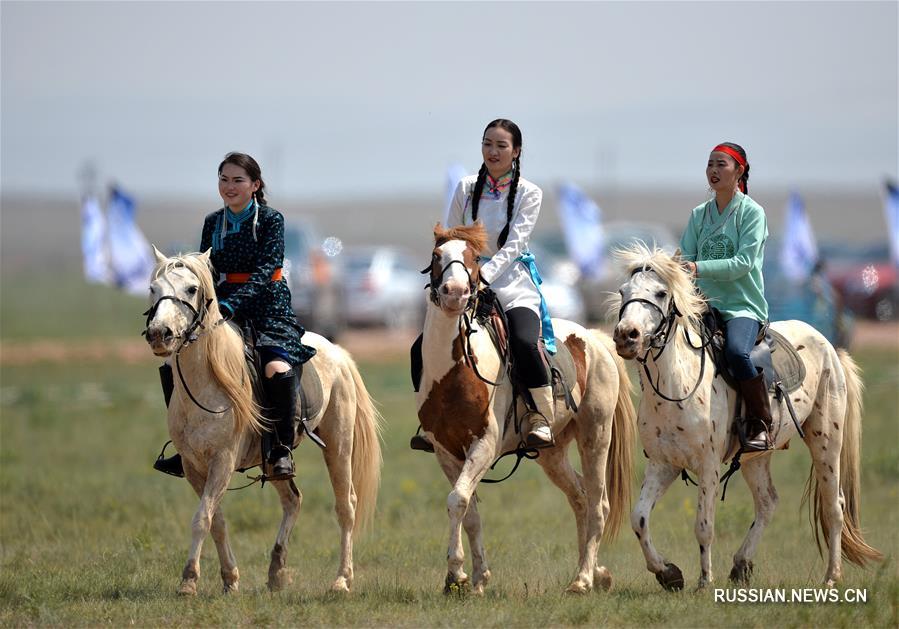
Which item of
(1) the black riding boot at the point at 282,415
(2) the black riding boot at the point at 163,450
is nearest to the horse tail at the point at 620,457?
(1) the black riding boot at the point at 282,415

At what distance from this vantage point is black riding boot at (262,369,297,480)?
8688mm

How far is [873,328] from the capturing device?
107 feet

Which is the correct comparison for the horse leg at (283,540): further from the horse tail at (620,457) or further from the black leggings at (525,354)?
the horse tail at (620,457)

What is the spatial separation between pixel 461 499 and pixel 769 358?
2.42m

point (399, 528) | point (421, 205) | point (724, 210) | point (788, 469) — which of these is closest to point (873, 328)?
point (788, 469)

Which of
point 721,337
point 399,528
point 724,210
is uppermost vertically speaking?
point 724,210

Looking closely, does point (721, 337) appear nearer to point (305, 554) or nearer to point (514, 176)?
point (514, 176)

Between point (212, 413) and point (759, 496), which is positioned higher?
point (212, 413)

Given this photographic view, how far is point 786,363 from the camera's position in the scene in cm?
912

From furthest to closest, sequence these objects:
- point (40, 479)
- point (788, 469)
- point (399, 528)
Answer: point (788, 469)
point (40, 479)
point (399, 528)

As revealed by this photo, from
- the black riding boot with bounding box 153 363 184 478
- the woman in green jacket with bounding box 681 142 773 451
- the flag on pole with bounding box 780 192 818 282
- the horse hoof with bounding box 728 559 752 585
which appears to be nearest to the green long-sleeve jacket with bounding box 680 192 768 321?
the woman in green jacket with bounding box 681 142 773 451

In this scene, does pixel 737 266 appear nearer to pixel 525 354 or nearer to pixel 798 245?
pixel 525 354

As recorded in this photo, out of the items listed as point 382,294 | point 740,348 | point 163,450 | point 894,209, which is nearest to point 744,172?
point 740,348

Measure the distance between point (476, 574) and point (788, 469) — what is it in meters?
7.58
